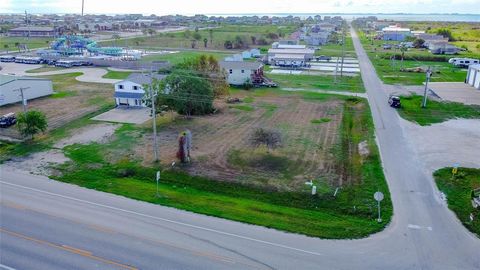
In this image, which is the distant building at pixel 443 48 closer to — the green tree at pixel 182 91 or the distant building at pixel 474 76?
the distant building at pixel 474 76

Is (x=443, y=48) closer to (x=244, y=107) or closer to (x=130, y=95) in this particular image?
(x=244, y=107)

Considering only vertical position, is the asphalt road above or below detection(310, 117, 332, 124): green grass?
below

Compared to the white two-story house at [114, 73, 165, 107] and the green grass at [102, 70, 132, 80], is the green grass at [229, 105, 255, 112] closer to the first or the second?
the white two-story house at [114, 73, 165, 107]

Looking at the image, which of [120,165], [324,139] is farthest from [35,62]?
[324,139]

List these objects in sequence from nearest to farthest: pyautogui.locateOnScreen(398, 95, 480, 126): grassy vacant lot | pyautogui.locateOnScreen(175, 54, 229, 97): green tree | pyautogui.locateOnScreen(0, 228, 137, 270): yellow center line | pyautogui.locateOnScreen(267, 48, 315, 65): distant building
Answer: pyautogui.locateOnScreen(0, 228, 137, 270): yellow center line < pyautogui.locateOnScreen(398, 95, 480, 126): grassy vacant lot < pyautogui.locateOnScreen(175, 54, 229, 97): green tree < pyautogui.locateOnScreen(267, 48, 315, 65): distant building

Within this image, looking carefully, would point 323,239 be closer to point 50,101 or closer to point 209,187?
point 209,187

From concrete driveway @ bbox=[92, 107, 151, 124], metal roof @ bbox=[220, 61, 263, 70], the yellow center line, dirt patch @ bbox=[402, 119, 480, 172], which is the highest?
metal roof @ bbox=[220, 61, 263, 70]

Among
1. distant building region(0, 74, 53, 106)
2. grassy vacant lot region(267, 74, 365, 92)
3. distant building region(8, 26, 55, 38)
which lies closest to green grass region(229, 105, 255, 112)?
grassy vacant lot region(267, 74, 365, 92)
